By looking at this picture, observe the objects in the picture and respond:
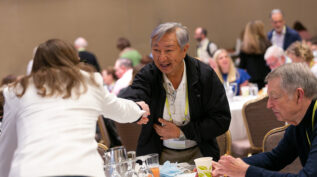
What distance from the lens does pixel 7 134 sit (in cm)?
209

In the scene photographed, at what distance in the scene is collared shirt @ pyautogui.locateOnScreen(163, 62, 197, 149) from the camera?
291 centimetres

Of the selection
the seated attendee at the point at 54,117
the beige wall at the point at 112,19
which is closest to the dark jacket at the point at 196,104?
the seated attendee at the point at 54,117

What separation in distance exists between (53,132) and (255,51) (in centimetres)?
578

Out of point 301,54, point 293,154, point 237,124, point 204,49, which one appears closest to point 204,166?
point 293,154

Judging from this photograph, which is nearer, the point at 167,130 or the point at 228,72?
the point at 167,130

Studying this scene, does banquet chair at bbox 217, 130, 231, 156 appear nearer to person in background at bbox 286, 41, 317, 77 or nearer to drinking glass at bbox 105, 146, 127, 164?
drinking glass at bbox 105, 146, 127, 164

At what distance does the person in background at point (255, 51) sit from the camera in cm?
729

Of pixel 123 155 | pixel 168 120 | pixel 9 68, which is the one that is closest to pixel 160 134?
pixel 168 120

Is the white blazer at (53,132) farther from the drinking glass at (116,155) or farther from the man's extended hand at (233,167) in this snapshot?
the man's extended hand at (233,167)

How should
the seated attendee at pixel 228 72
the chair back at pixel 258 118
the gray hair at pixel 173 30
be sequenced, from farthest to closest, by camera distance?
1. the seated attendee at pixel 228 72
2. the chair back at pixel 258 118
3. the gray hair at pixel 173 30

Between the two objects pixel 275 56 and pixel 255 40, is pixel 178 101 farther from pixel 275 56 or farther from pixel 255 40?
pixel 255 40

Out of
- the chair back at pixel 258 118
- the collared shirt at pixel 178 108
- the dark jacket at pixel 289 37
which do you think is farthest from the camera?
the dark jacket at pixel 289 37

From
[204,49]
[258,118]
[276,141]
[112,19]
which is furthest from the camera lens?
[112,19]

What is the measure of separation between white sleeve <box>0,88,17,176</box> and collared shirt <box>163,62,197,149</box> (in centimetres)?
108
